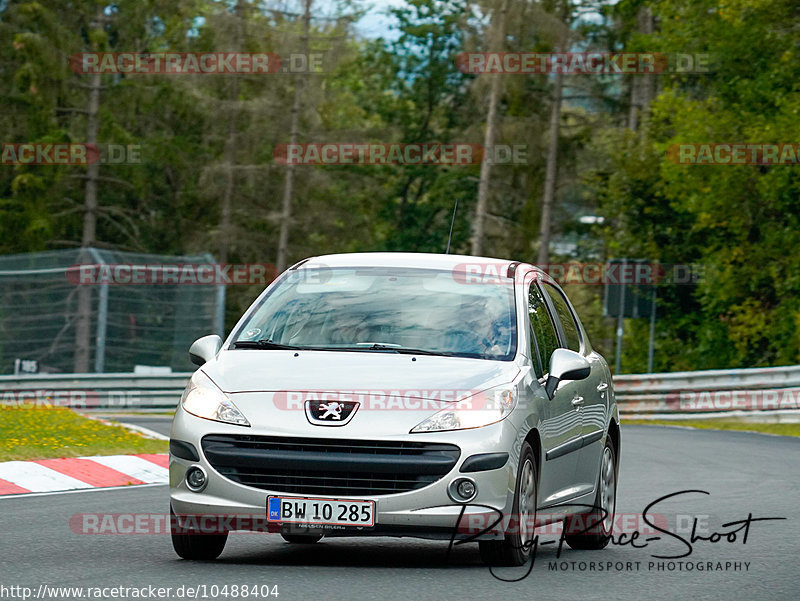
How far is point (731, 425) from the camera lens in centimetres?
2712

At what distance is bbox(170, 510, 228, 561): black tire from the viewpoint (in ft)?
26.5

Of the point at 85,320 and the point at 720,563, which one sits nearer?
the point at 720,563

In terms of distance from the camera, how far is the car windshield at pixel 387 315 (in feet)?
27.9

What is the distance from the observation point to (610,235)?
4281cm

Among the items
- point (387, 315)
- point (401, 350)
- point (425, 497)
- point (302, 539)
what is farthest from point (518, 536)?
point (302, 539)

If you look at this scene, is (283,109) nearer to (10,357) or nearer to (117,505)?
(10,357)

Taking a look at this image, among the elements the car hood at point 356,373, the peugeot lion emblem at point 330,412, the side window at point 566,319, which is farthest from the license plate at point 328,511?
the side window at point 566,319

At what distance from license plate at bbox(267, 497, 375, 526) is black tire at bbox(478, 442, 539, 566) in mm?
717

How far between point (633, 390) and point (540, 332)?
20.7 meters

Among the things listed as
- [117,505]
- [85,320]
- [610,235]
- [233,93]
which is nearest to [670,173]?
[610,235]

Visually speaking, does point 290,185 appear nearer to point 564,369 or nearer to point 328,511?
point 564,369

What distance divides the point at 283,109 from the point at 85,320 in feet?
82.0

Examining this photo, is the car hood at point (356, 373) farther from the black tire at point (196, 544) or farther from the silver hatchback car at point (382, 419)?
the black tire at point (196, 544)

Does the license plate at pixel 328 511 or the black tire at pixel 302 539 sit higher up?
the license plate at pixel 328 511
